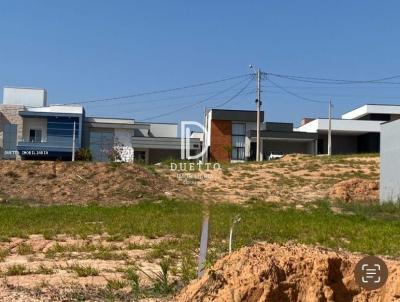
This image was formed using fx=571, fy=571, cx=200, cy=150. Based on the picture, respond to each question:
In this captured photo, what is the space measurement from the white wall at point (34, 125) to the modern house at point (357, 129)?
27.3 m

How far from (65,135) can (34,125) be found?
3613 millimetres

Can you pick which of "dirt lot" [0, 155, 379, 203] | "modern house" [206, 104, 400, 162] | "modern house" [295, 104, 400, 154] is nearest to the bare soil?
"dirt lot" [0, 155, 379, 203]

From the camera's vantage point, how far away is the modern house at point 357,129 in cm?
5831

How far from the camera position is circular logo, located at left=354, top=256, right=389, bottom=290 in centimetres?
396

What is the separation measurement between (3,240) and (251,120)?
47.1 meters

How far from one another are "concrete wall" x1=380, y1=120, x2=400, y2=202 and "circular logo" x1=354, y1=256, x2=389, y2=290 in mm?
15398

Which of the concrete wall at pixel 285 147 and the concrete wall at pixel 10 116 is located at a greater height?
the concrete wall at pixel 10 116

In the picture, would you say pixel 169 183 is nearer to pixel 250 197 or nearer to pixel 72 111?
pixel 250 197

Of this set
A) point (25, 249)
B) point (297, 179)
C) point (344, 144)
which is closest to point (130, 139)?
point (344, 144)

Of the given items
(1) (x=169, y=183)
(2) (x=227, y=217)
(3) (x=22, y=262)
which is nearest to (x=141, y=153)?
(1) (x=169, y=183)

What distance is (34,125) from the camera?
5734cm

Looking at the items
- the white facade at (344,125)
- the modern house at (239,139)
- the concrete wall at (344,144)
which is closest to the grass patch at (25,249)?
the modern house at (239,139)

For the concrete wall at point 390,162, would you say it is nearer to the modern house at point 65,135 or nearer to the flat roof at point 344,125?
the modern house at point 65,135

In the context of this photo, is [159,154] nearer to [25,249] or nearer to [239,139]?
[239,139]
